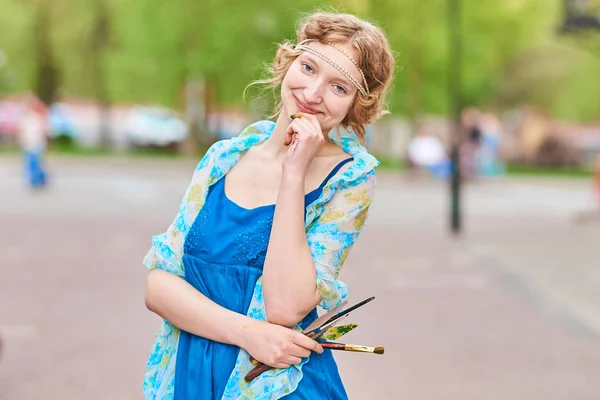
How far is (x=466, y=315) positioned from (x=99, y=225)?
790 centimetres

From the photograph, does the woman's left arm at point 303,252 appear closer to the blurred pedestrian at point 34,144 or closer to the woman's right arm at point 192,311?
the woman's right arm at point 192,311

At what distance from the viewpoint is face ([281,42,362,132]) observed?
249 cm

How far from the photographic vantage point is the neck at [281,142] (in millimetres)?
2570

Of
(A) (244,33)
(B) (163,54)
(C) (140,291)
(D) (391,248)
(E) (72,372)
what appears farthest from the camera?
(B) (163,54)

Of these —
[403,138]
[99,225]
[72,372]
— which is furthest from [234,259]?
[403,138]

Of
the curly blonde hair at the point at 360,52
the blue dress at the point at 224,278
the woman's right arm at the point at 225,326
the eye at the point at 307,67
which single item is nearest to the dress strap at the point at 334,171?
the blue dress at the point at 224,278

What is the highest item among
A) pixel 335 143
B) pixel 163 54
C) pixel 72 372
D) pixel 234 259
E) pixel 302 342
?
pixel 335 143

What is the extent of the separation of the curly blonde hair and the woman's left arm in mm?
176

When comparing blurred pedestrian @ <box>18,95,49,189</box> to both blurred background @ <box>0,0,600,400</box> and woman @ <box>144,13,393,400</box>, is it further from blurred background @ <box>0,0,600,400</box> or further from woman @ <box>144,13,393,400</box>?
woman @ <box>144,13,393,400</box>

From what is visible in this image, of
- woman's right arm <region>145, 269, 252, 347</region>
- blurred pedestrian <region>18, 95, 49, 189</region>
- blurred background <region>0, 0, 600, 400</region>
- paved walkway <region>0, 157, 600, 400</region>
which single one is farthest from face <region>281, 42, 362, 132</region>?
blurred pedestrian <region>18, 95, 49, 189</region>

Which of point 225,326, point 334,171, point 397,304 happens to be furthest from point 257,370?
point 397,304

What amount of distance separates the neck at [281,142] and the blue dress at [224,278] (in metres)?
0.05

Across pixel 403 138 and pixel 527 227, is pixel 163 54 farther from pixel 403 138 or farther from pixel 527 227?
pixel 527 227

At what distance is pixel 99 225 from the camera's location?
15719mm
